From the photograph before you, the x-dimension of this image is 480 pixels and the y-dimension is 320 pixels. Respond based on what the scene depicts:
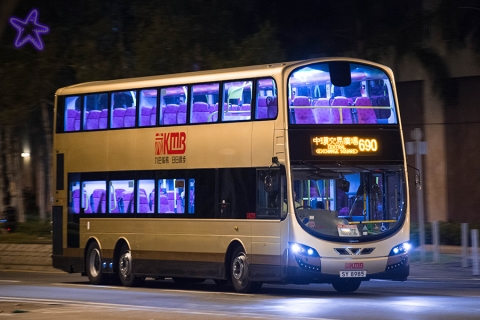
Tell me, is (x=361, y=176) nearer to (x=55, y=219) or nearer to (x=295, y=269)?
(x=295, y=269)

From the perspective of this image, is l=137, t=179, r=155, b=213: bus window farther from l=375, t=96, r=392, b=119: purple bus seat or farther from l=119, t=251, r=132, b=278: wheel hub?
l=375, t=96, r=392, b=119: purple bus seat

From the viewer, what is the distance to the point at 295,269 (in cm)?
1853

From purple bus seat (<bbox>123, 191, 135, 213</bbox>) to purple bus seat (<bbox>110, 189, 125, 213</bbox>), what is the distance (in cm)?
11

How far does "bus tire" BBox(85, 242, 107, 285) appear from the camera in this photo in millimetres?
23625

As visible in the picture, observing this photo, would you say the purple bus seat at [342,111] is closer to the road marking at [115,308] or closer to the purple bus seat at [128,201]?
the road marking at [115,308]

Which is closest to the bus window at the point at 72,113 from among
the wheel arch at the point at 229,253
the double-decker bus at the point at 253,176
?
the double-decker bus at the point at 253,176

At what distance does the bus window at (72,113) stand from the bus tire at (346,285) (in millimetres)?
7459

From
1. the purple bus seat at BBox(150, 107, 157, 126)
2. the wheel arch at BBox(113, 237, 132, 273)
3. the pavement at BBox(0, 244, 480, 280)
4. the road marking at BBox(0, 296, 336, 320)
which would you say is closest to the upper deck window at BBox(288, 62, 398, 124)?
the purple bus seat at BBox(150, 107, 157, 126)

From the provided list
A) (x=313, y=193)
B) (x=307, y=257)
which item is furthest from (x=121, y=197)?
(x=307, y=257)

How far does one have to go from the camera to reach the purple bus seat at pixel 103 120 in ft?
76.8

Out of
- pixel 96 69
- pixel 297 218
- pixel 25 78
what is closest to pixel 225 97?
pixel 297 218

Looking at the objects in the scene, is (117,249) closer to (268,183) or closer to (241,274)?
(241,274)

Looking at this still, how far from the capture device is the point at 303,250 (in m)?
18.6

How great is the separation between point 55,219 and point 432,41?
1380cm
